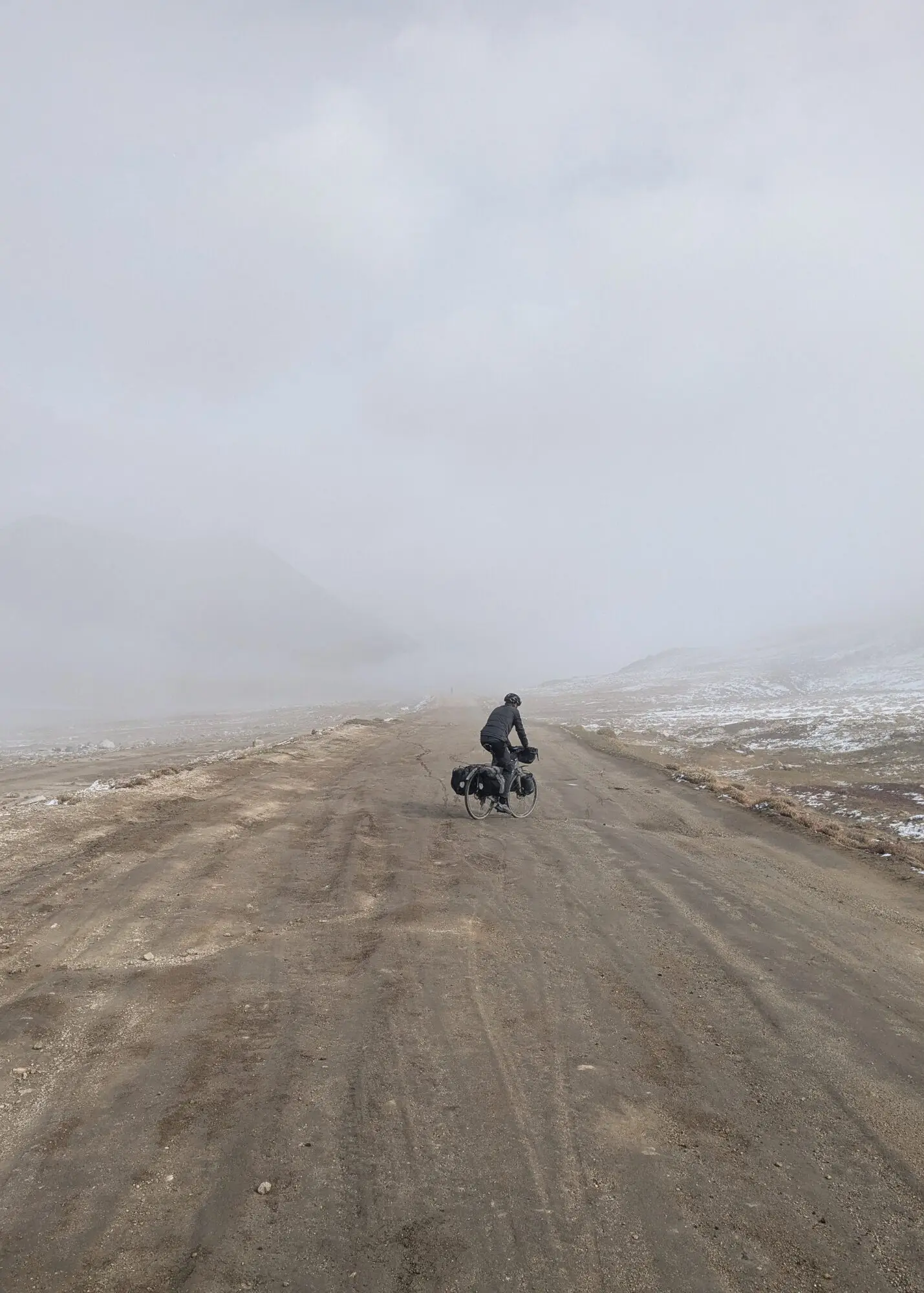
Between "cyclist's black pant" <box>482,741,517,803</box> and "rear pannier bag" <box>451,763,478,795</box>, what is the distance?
57cm

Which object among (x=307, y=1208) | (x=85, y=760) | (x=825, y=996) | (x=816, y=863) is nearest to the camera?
(x=307, y=1208)

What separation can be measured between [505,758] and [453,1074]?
9.85 meters

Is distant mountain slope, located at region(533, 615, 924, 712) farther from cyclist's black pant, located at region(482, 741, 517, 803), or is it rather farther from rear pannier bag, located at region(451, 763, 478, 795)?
rear pannier bag, located at region(451, 763, 478, 795)

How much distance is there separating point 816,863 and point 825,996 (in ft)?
18.8

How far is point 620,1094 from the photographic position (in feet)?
17.0

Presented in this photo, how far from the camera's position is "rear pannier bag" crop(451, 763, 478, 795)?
48.1ft

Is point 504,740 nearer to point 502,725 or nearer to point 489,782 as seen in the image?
point 502,725

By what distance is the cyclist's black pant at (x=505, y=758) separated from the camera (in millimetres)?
15000

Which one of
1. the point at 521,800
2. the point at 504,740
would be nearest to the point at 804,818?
the point at 521,800

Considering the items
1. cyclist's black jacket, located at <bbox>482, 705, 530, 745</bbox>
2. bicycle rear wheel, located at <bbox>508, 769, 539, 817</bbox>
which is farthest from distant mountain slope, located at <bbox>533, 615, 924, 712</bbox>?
cyclist's black jacket, located at <bbox>482, 705, 530, 745</bbox>

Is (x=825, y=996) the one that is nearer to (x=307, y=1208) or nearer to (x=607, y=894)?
(x=607, y=894)

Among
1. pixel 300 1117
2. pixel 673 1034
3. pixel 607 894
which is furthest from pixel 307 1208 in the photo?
pixel 607 894

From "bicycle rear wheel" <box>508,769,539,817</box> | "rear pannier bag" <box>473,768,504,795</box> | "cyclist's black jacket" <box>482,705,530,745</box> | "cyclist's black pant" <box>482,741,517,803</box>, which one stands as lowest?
"bicycle rear wheel" <box>508,769,539,817</box>

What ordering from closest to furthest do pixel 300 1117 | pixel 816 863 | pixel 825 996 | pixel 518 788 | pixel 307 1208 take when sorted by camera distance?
1. pixel 307 1208
2. pixel 300 1117
3. pixel 825 996
4. pixel 816 863
5. pixel 518 788
